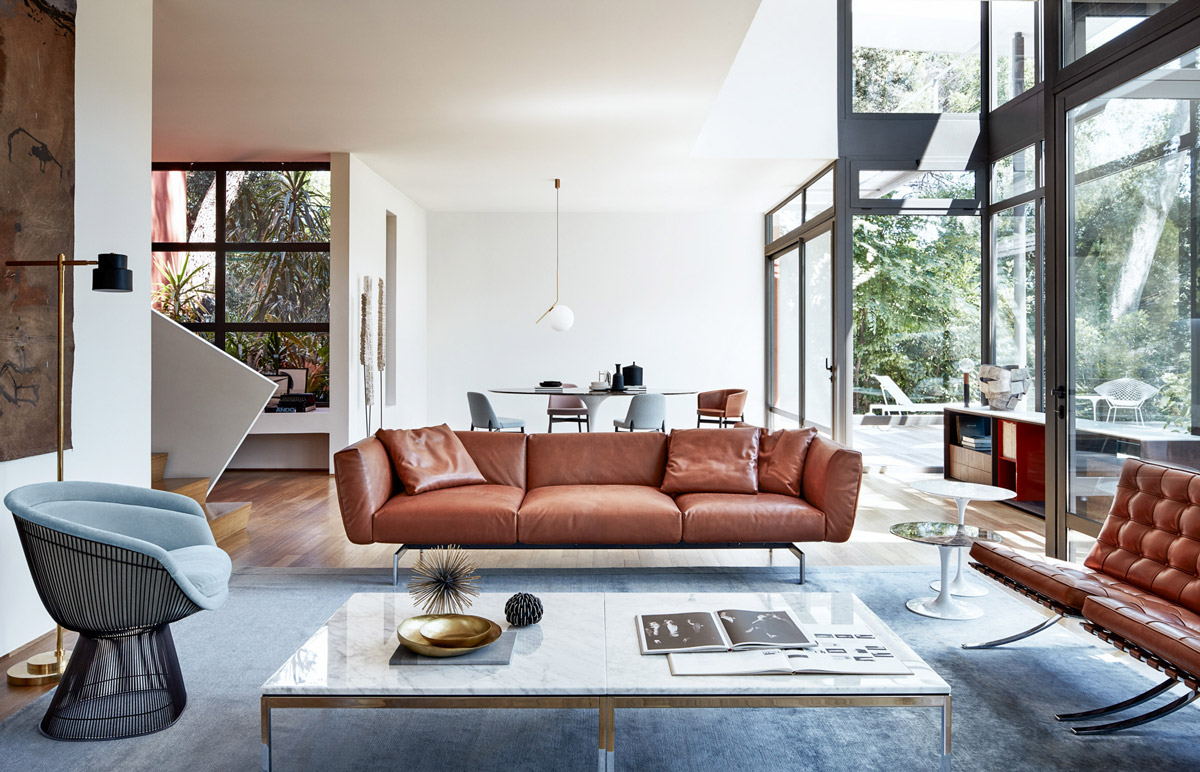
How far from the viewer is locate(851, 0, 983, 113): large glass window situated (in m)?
6.83

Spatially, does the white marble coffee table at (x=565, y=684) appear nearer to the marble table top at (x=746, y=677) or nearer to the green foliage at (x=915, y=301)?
the marble table top at (x=746, y=677)

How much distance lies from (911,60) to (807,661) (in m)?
6.37

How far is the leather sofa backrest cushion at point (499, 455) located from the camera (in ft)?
14.8

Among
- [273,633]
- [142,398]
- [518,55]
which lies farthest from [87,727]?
[518,55]

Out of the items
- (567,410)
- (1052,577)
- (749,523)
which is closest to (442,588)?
(749,523)

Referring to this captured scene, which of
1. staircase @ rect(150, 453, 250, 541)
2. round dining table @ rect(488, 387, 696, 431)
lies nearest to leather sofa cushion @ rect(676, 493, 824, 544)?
round dining table @ rect(488, 387, 696, 431)

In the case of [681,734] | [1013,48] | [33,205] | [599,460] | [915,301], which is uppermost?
[1013,48]

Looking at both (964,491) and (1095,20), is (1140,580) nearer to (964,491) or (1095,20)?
(964,491)

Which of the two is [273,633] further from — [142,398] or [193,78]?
[193,78]

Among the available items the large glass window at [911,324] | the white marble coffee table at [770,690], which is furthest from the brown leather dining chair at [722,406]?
the white marble coffee table at [770,690]

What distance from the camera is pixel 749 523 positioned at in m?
3.90

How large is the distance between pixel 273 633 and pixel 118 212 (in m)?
2.05

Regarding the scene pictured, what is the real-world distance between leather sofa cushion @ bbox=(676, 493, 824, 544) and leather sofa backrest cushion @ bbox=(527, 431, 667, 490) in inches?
25.9

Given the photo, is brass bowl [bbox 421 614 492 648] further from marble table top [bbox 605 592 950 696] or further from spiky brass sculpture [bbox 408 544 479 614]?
marble table top [bbox 605 592 950 696]
